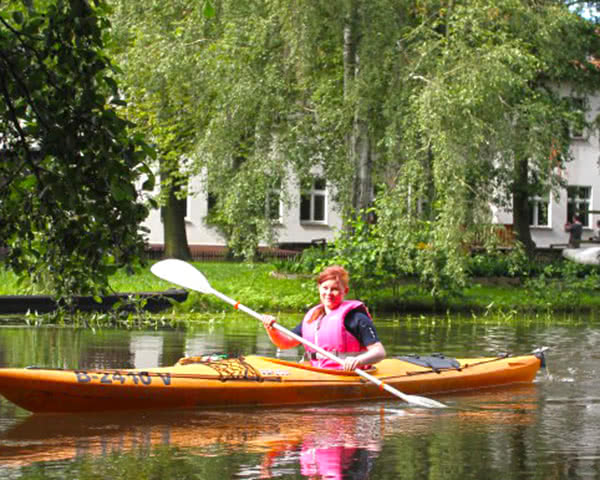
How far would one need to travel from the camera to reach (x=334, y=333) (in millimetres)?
9312

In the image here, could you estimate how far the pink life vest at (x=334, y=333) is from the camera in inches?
362

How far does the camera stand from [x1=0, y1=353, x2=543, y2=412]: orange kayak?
8266 millimetres

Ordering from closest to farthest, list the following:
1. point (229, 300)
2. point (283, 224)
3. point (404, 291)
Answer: point (229, 300)
point (404, 291)
point (283, 224)

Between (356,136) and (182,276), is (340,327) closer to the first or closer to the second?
(182,276)

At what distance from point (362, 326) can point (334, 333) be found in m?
0.26

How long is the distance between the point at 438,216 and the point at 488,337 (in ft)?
6.54

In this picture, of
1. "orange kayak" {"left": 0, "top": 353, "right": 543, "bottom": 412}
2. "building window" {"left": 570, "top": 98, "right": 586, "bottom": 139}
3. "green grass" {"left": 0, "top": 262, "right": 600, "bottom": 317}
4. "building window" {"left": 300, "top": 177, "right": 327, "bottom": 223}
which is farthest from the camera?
"building window" {"left": 300, "top": 177, "right": 327, "bottom": 223}

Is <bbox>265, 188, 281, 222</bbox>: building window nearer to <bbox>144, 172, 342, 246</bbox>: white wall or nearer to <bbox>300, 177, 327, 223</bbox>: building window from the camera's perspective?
<bbox>144, 172, 342, 246</bbox>: white wall

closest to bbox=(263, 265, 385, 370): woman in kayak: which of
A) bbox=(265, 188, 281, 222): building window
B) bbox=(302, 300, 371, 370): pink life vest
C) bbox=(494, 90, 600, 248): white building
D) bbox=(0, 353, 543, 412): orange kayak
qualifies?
bbox=(302, 300, 371, 370): pink life vest

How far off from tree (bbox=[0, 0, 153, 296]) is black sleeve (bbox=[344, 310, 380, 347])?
10.5 feet

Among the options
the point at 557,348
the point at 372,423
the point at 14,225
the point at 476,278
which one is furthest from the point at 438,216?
the point at 14,225

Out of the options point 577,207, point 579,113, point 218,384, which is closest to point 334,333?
point 218,384

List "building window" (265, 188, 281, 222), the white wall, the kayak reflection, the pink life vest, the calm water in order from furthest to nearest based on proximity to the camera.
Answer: the white wall < "building window" (265, 188, 281, 222) < the pink life vest < the kayak reflection < the calm water

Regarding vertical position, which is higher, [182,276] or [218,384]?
[182,276]
